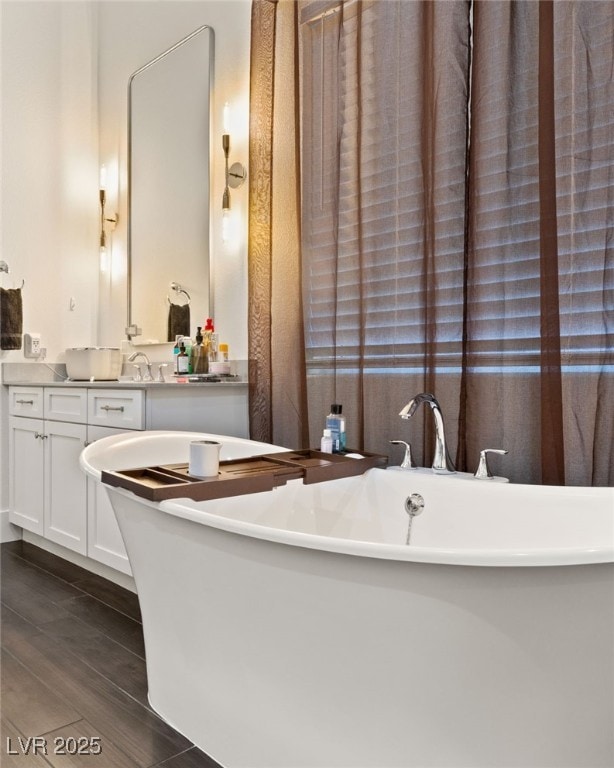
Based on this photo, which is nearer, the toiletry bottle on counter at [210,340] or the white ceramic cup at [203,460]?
the white ceramic cup at [203,460]

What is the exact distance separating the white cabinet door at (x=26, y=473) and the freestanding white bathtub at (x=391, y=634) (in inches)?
59.7

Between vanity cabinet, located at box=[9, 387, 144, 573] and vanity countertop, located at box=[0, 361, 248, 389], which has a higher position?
vanity countertop, located at box=[0, 361, 248, 389]

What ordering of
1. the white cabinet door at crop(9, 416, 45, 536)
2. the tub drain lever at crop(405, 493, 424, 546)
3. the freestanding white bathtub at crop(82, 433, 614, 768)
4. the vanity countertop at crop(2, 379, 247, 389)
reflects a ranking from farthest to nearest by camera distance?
the white cabinet door at crop(9, 416, 45, 536) < the vanity countertop at crop(2, 379, 247, 389) < the tub drain lever at crop(405, 493, 424, 546) < the freestanding white bathtub at crop(82, 433, 614, 768)

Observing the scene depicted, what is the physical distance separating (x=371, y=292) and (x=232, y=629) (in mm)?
1178

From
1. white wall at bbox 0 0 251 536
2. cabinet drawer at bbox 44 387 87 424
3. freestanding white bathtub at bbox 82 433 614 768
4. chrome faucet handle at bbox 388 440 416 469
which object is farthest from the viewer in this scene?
white wall at bbox 0 0 251 536

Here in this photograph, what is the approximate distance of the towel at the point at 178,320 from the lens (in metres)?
2.86

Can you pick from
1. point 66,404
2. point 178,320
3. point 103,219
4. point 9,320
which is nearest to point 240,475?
point 66,404

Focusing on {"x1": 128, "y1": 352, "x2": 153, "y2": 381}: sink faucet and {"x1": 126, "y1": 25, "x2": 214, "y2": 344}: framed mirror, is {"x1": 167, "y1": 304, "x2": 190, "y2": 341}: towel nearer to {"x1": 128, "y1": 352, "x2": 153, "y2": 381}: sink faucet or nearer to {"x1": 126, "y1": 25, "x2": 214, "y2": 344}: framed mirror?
{"x1": 126, "y1": 25, "x2": 214, "y2": 344}: framed mirror

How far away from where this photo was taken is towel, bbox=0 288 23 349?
302 centimetres

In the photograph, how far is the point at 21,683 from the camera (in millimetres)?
1641

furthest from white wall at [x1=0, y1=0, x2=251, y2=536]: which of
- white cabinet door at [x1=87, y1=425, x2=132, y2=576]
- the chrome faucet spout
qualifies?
white cabinet door at [x1=87, y1=425, x2=132, y2=576]

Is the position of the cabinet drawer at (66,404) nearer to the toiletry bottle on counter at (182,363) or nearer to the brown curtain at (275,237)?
the toiletry bottle on counter at (182,363)

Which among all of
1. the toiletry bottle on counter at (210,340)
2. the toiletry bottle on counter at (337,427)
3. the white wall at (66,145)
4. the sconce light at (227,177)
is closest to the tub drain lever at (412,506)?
the toiletry bottle on counter at (337,427)

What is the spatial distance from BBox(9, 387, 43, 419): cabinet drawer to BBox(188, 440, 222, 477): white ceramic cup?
1646 millimetres
